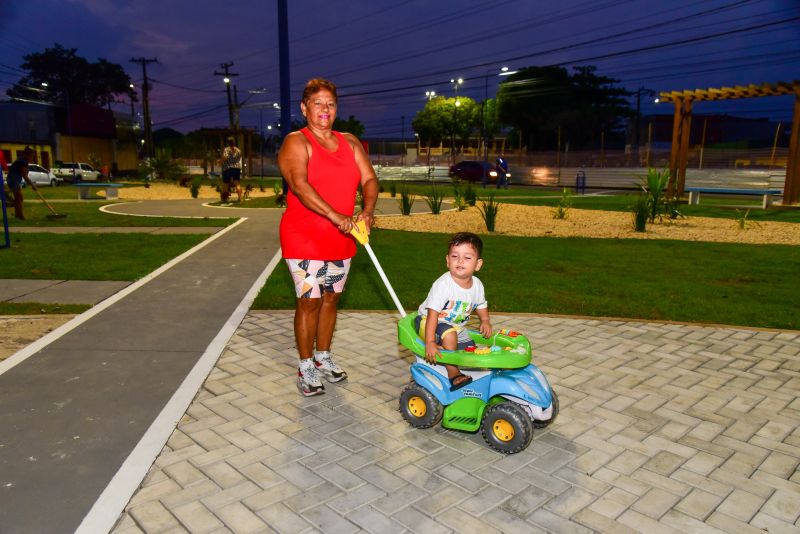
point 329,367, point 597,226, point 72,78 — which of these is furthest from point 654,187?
point 72,78

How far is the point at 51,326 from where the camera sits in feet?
18.8

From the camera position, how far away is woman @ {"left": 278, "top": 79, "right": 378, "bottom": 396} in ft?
13.1

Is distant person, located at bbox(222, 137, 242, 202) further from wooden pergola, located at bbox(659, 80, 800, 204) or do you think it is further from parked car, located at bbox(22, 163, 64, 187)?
parked car, located at bbox(22, 163, 64, 187)

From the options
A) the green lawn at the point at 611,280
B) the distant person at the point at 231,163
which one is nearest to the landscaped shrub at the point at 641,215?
the green lawn at the point at 611,280

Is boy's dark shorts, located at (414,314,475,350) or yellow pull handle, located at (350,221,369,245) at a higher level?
yellow pull handle, located at (350,221,369,245)

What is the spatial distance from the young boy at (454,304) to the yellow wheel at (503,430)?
311 mm

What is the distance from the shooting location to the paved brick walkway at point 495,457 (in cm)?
282

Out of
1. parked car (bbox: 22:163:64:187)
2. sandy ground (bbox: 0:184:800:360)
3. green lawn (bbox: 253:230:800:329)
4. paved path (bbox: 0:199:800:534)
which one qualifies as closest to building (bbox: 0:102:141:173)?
parked car (bbox: 22:163:64:187)

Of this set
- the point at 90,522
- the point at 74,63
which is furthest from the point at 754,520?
the point at 74,63

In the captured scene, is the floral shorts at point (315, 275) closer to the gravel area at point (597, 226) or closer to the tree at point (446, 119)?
the gravel area at point (597, 226)

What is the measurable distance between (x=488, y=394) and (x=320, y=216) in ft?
5.50

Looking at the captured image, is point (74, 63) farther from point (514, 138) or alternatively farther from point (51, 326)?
point (51, 326)

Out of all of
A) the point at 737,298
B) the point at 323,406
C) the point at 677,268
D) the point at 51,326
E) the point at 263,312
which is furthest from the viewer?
the point at 677,268

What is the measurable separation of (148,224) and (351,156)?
11707 millimetres
